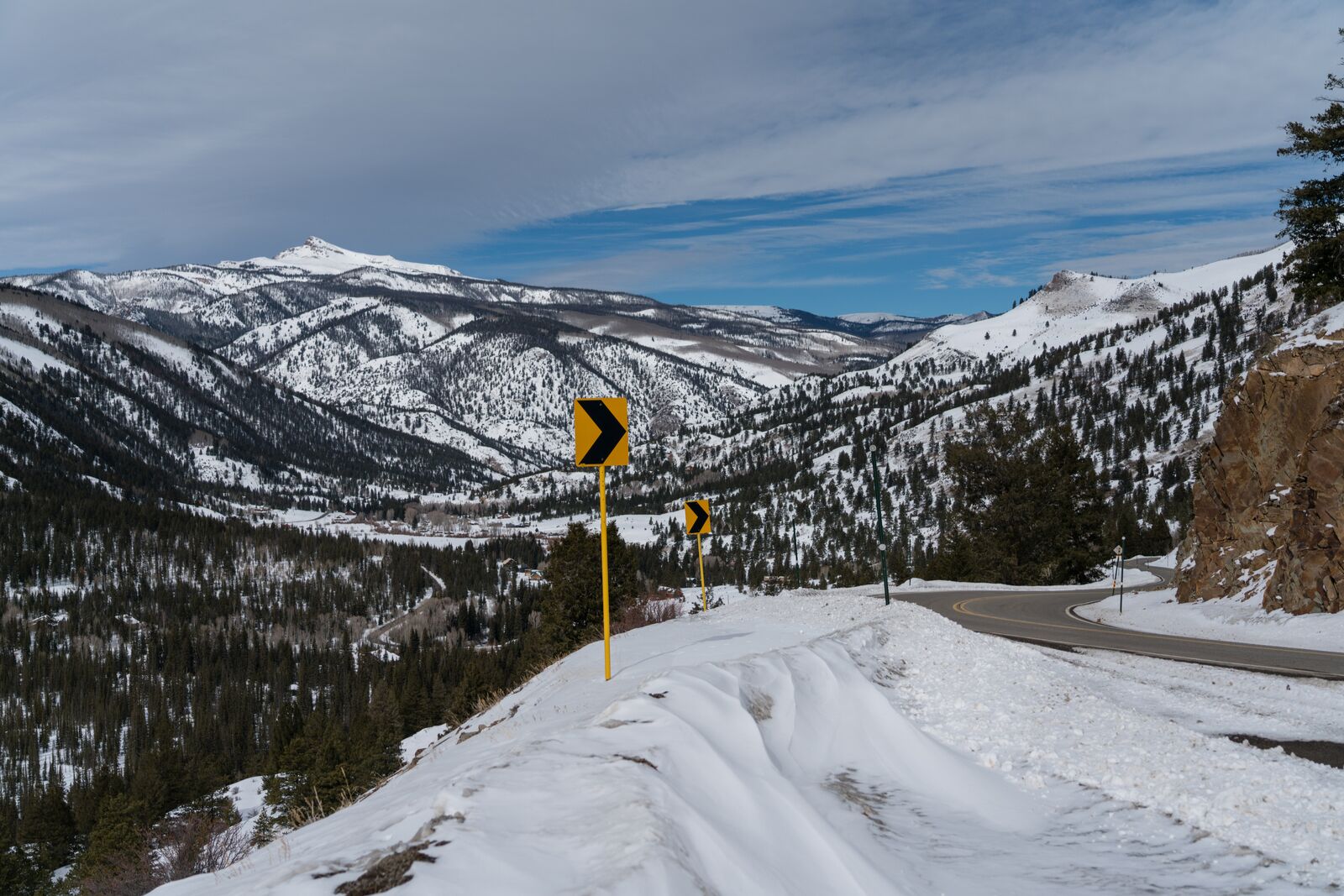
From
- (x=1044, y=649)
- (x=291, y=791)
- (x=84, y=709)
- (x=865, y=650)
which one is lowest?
(x=84, y=709)

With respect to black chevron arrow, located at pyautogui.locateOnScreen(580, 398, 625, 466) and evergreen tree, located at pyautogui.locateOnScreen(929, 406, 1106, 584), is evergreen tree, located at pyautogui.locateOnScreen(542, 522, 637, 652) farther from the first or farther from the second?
black chevron arrow, located at pyautogui.locateOnScreen(580, 398, 625, 466)

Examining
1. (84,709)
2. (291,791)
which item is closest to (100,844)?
(291,791)

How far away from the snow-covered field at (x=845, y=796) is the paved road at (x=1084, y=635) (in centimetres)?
528

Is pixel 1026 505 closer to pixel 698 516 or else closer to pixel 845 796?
pixel 698 516

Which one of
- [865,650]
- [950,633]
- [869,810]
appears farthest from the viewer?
[950,633]

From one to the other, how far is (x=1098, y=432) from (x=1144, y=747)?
706ft

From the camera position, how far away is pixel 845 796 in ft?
25.9

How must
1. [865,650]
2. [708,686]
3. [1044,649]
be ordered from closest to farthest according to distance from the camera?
[708,686] → [865,650] → [1044,649]

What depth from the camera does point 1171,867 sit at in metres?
6.38

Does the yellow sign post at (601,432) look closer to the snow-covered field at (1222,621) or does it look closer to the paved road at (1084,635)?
the paved road at (1084,635)

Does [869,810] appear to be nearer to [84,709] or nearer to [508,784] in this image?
[508,784]

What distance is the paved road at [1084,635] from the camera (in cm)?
1766

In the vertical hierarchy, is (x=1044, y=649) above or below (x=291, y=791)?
above

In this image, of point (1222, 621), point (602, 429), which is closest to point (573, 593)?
point (1222, 621)
